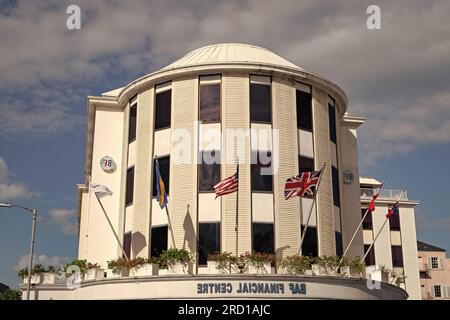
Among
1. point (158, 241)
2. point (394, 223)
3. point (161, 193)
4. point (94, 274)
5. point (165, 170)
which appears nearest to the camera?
point (161, 193)

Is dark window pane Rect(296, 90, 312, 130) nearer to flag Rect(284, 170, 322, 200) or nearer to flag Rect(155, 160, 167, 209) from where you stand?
flag Rect(284, 170, 322, 200)

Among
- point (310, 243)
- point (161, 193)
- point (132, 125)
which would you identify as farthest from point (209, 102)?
point (310, 243)

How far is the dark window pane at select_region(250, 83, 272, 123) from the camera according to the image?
3453 cm

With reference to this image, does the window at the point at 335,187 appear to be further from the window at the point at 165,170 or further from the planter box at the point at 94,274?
the planter box at the point at 94,274

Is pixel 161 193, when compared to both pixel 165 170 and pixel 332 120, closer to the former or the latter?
pixel 165 170

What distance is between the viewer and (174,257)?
30.7 m

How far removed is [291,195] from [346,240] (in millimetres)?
8467

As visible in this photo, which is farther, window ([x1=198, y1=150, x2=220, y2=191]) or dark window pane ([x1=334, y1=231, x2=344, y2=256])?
dark window pane ([x1=334, y1=231, x2=344, y2=256])

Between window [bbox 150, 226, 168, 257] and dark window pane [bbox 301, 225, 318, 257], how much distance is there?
25.7ft

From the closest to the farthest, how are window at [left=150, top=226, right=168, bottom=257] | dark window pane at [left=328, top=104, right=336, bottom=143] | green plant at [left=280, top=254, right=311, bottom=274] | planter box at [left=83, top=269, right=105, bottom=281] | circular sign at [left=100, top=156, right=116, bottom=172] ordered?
green plant at [left=280, top=254, right=311, bottom=274] < planter box at [left=83, top=269, right=105, bottom=281] < window at [left=150, top=226, right=168, bottom=257] < dark window pane at [left=328, top=104, right=336, bottom=143] < circular sign at [left=100, top=156, right=116, bottom=172]

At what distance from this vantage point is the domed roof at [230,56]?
120 feet

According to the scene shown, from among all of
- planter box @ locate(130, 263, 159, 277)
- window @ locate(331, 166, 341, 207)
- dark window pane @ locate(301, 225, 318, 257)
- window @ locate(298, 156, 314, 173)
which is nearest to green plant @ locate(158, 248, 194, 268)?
planter box @ locate(130, 263, 159, 277)

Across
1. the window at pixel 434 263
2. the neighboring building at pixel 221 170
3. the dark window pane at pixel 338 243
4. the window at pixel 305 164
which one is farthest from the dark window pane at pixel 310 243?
the window at pixel 434 263

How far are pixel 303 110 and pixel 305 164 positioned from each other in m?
3.39
